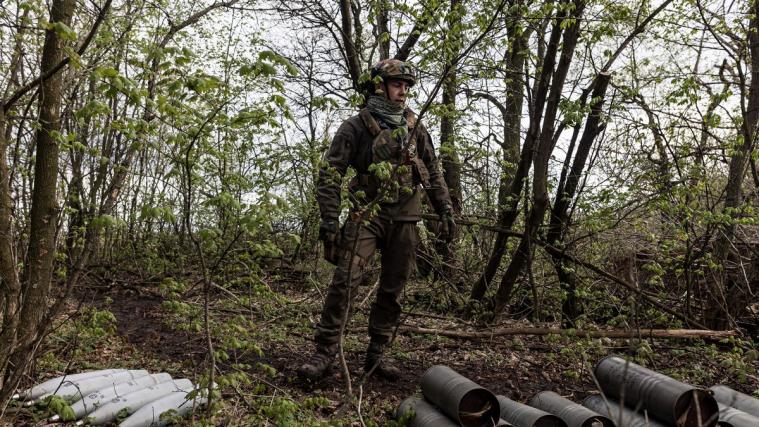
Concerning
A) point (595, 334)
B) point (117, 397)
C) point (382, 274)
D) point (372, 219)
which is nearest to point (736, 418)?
point (595, 334)

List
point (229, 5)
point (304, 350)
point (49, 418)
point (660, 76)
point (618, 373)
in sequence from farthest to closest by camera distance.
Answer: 1. point (229, 5)
2. point (660, 76)
3. point (304, 350)
4. point (618, 373)
5. point (49, 418)

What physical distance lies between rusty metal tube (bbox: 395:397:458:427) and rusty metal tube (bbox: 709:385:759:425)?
6.21ft

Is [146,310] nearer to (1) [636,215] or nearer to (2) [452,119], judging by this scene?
(2) [452,119]

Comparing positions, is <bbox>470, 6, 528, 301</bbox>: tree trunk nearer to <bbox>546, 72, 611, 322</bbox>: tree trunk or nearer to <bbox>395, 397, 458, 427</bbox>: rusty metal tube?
<bbox>546, 72, 611, 322</bbox>: tree trunk

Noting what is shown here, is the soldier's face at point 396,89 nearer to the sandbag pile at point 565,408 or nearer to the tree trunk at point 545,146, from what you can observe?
the tree trunk at point 545,146

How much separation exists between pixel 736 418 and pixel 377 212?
8.71ft

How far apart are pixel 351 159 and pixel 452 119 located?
145 inches

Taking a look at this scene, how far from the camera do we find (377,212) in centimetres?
429

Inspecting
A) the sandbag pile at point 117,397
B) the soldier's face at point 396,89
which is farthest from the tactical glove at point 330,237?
the sandbag pile at point 117,397

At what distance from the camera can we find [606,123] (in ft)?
20.7

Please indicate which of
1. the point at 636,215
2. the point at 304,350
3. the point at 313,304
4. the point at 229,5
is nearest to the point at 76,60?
the point at 304,350

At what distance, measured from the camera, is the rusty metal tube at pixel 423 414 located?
10.9 ft

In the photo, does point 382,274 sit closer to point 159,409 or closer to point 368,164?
point 368,164

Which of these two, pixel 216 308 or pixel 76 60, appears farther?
pixel 216 308
